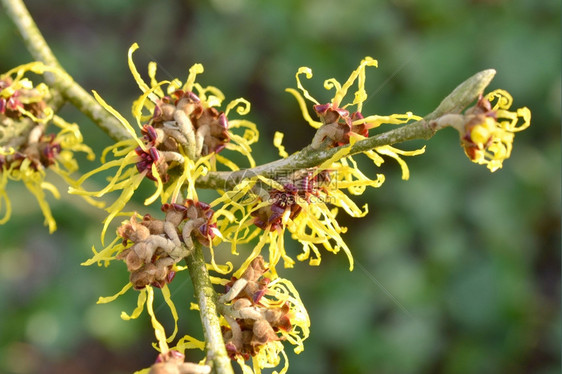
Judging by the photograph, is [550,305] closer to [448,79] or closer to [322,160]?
[448,79]

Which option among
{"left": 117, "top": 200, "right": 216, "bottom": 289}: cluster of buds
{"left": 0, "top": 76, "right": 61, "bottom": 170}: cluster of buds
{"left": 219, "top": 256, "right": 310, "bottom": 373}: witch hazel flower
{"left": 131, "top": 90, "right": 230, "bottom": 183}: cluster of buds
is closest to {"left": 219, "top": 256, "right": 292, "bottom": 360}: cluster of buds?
{"left": 219, "top": 256, "right": 310, "bottom": 373}: witch hazel flower

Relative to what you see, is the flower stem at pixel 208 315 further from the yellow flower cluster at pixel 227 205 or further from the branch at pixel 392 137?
the branch at pixel 392 137

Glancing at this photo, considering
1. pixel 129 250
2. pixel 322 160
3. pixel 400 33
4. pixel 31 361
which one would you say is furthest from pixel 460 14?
pixel 31 361

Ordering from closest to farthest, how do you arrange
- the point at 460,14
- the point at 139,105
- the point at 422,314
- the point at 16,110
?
the point at 139,105 < the point at 16,110 < the point at 422,314 < the point at 460,14

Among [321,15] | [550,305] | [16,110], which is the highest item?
[321,15]

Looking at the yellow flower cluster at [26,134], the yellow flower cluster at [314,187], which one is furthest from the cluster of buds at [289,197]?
the yellow flower cluster at [26,134]

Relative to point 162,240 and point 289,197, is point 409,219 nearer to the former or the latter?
point 289,197
